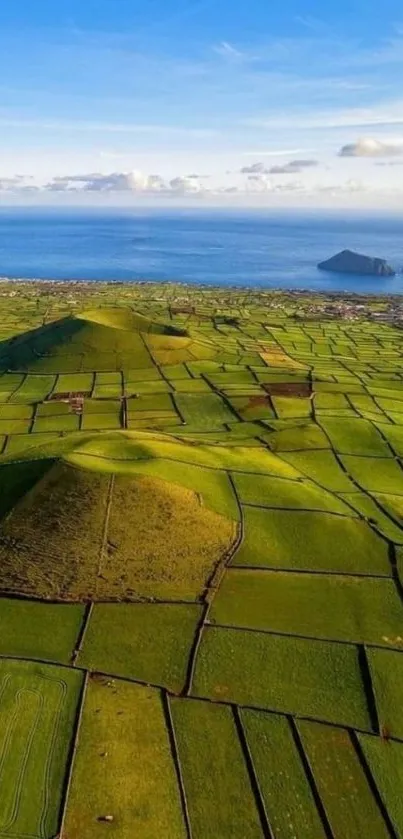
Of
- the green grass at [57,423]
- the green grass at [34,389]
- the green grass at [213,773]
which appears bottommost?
the green grass at [34,389]

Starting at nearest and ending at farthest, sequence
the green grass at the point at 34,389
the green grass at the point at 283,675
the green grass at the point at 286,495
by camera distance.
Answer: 1. the green grass at the point at 283,675
2. the green grass at the point at 286,495
3. the green grass at the point at 34,389

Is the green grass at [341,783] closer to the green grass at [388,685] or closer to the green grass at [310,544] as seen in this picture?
the green grass at [388,685]

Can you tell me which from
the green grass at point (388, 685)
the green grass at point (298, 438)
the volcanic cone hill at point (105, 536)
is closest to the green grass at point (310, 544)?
the volcanic cone hill at point (105, 536)

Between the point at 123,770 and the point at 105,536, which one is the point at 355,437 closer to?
the point at 105,536

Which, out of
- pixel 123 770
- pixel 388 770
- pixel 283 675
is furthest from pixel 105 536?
pixel 388 770

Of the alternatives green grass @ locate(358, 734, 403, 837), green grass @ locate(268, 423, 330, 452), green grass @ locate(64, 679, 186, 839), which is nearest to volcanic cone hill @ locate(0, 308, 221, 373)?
green grass @ locate(268, 423, 330, 452)
